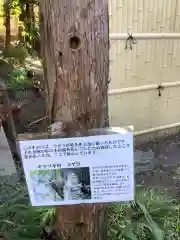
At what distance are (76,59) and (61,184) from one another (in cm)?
50

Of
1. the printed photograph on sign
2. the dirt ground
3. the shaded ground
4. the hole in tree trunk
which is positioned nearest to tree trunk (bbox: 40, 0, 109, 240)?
the hole in tree trunk

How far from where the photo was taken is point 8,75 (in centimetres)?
376

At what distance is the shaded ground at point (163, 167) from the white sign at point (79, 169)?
1.89 m

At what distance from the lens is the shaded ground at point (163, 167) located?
334 cm

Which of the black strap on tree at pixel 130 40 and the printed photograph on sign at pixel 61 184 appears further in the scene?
the black strap on tree at pixel 130 40

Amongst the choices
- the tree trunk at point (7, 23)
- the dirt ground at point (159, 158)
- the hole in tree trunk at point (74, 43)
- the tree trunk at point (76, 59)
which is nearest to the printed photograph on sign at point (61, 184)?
the tree trunk at point (76, 59)

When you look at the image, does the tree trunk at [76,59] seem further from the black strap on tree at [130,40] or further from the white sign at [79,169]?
the black strap on tree at [130,40]

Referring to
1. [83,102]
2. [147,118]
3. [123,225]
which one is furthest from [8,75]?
[83,102]

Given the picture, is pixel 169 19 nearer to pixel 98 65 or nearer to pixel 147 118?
pixel 147 118

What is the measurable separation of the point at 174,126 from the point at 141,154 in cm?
76

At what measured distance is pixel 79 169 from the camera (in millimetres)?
1386

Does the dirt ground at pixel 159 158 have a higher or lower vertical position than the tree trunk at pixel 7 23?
lower

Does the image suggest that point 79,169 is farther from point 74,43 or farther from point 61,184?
point 74,43

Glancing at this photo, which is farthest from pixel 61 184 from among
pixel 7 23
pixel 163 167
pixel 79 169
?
pixel 7 23
